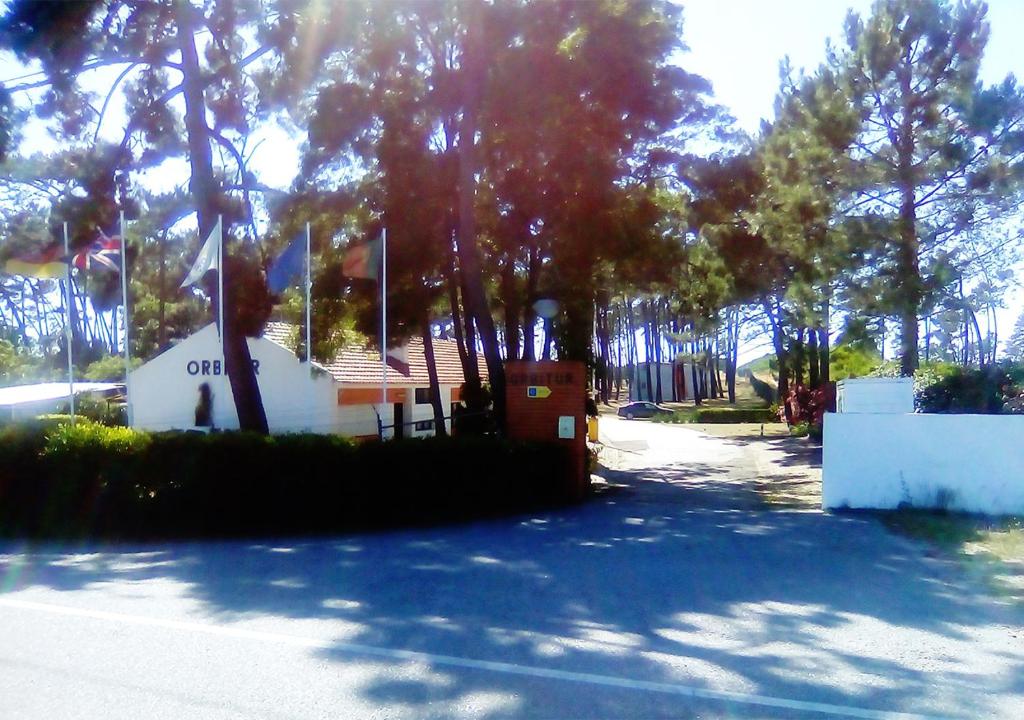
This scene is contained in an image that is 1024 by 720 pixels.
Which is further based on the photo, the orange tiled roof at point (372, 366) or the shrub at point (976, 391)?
the orange tiled roof at point (372, 366)

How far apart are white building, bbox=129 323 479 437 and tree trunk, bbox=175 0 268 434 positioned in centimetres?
742

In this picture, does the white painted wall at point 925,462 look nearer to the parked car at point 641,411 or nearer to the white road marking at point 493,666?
the white road marking at point 493,666

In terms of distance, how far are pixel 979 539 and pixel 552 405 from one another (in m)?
8.16

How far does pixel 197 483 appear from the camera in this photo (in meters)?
14.8

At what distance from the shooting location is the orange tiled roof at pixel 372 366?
95.2 ft

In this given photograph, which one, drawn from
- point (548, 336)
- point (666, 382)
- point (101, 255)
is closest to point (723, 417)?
point (666, 382)

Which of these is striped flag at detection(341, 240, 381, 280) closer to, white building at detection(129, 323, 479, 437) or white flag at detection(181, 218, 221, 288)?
white flag at detection(181, 218, 221, 288)

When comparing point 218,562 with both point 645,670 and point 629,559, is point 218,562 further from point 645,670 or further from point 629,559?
point 645,670

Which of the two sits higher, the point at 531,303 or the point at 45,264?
the point at 45,264

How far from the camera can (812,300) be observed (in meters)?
24.3

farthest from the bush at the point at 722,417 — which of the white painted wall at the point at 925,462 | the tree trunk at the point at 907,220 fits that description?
the white painted wall at the point at 925,462

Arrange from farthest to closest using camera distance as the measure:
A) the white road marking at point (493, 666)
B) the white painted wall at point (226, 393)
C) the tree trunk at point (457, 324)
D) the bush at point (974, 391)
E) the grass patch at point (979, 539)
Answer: the white painted wall at point (226, 393), the tree trunk at point (457, 324), the bush at point (974, 391), the grass patch at point (979, 539), the white road marking at point (493, 666)

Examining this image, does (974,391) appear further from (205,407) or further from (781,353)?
(781,353)

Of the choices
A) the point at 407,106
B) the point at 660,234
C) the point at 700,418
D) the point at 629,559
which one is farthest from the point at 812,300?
the point at 700,418
